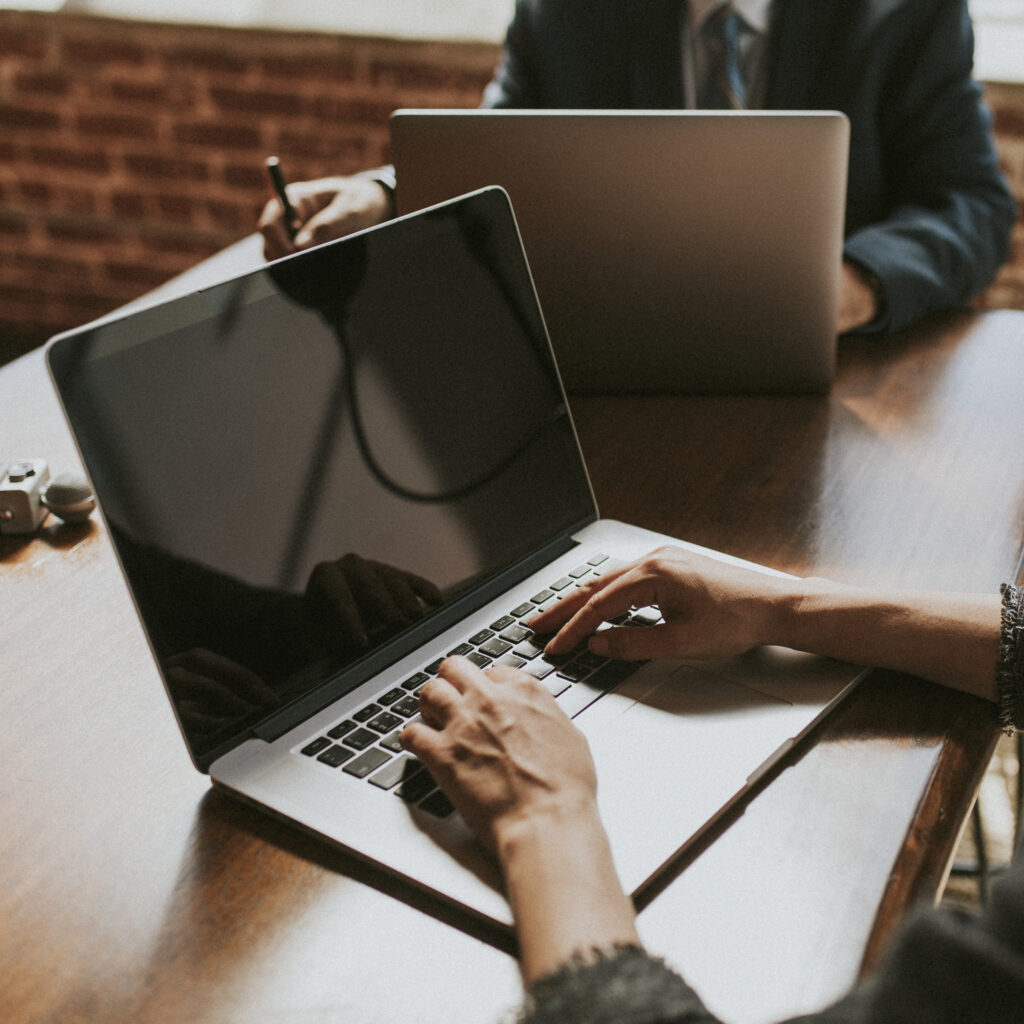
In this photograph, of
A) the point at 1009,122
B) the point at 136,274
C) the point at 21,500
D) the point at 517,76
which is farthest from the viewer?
the point at 136,274

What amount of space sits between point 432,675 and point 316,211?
0.83 m

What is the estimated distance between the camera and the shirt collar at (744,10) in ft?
5.33

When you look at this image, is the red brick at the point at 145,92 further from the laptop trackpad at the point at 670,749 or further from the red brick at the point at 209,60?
the laptop trackpad at the point at 670,749

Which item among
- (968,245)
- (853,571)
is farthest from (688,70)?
(853,571)

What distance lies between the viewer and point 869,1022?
44 centimetres

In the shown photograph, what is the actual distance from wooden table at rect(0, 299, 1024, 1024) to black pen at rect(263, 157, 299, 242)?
0.51 meters

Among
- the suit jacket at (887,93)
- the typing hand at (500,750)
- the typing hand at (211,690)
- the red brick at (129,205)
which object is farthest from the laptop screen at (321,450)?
the red brick at (129,205)

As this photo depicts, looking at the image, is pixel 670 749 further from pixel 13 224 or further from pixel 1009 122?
pixel 13 224

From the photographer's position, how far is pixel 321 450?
76 centimetres

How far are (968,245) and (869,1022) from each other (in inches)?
49.8

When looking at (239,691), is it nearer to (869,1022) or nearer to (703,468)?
(869,1022)

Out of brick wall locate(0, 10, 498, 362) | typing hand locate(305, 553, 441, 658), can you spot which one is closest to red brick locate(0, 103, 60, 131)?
brick wall locate(0, 10, 498, 362)

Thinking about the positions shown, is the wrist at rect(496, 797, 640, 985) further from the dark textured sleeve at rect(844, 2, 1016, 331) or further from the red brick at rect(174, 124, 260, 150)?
the red brick at rect(174, 124, 260, 150)

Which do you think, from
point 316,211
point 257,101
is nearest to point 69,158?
point 257,101
